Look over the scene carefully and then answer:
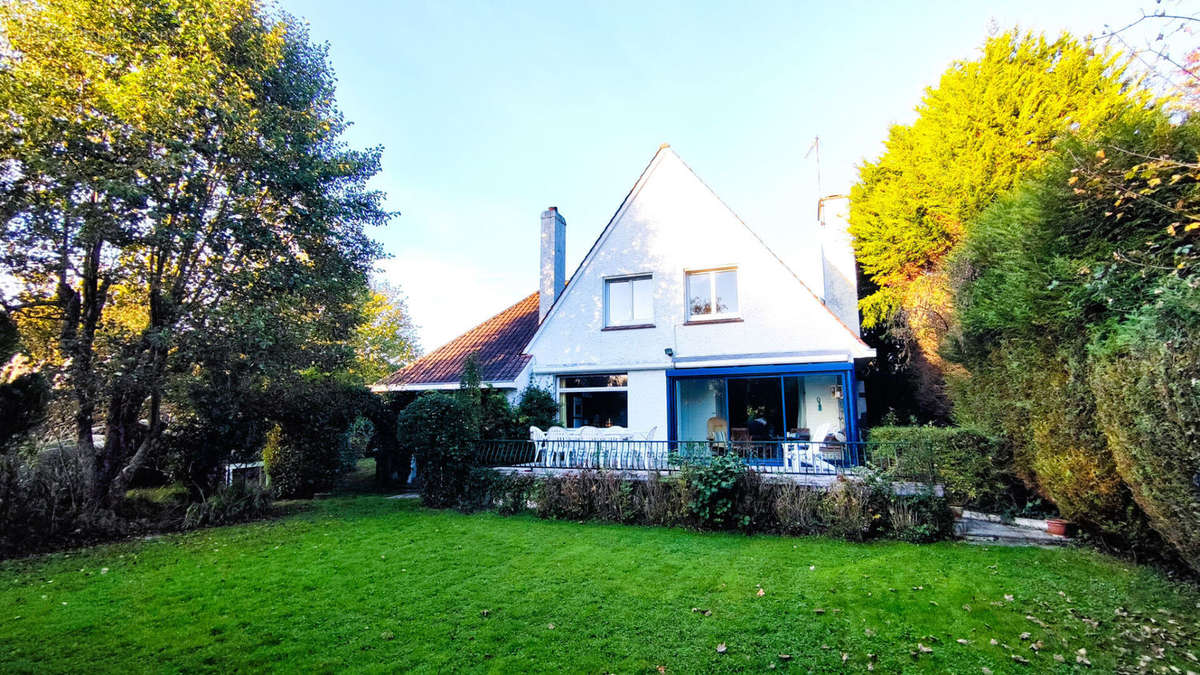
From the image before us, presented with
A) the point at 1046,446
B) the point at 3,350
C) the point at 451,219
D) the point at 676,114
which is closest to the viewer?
the point at 3,350

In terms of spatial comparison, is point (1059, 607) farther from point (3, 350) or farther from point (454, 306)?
point (454, 306)

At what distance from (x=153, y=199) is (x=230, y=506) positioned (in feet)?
19.4

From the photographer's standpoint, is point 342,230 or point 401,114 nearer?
point 342,230

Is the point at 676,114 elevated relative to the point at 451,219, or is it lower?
elevated

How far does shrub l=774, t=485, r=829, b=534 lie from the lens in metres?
8.16

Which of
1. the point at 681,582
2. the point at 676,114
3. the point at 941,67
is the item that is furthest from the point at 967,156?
the point at 681,582

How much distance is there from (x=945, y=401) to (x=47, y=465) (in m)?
20.0

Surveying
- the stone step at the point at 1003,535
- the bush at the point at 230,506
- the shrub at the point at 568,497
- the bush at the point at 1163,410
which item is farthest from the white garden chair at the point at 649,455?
the bush at the point at 230,506

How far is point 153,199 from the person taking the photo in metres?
9.07

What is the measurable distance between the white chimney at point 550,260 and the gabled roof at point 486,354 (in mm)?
1573

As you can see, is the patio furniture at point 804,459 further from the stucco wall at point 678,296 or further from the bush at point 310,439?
the bush at point 310,439

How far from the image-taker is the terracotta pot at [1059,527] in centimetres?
769

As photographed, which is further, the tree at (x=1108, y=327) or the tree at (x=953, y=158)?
the tree at (x=953, y=158)

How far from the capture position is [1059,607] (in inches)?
201
